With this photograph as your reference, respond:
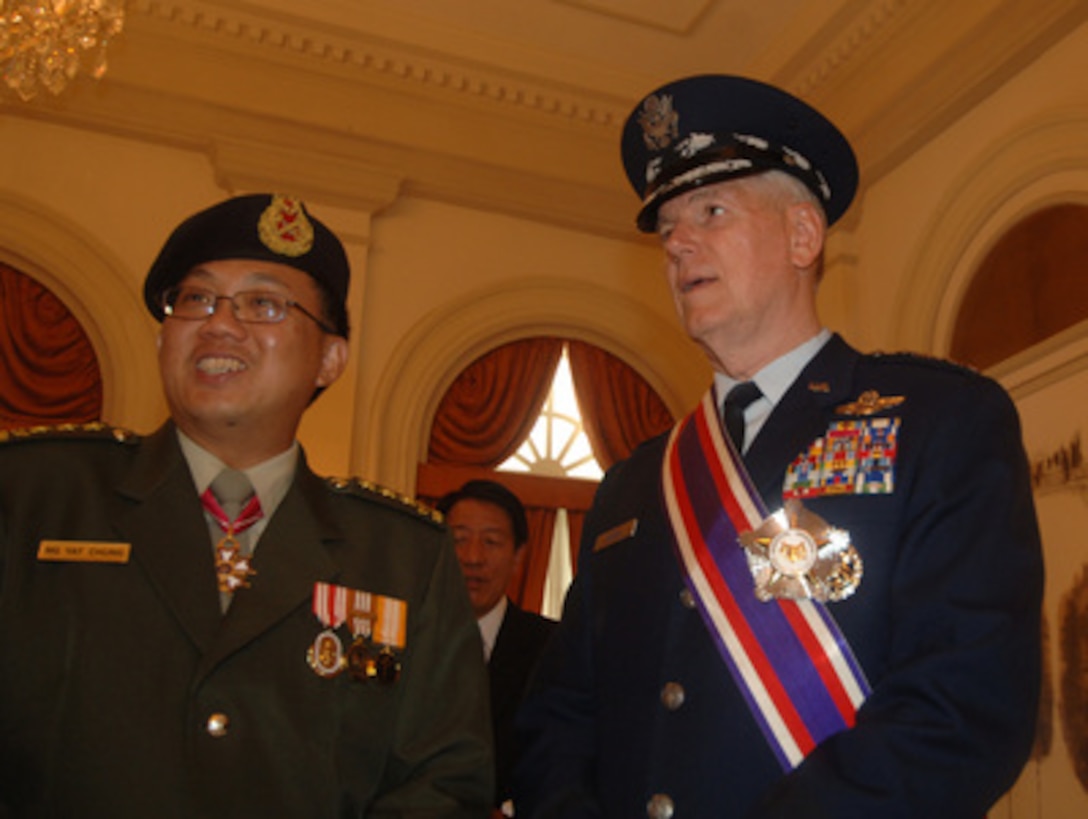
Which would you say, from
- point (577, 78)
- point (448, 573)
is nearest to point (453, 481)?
point (577, 78)

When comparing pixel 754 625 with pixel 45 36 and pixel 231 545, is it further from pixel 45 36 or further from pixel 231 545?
pixel 45 36

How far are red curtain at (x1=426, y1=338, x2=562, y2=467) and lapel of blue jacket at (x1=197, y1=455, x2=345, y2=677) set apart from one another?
4.46m

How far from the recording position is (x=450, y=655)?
1.83 meters

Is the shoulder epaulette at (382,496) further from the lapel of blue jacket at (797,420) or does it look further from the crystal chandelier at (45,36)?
the crystal chandelier at (45,36)

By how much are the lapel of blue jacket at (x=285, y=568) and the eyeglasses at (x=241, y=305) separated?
0.88 feet

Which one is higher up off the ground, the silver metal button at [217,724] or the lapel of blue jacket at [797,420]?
the lapel of blue jacket at [797,420]

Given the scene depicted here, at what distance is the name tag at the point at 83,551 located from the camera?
5.27 feet

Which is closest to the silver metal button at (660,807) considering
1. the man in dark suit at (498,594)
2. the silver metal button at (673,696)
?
the silver metal button at (673,696)

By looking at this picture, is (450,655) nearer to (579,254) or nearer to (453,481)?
(453,481)

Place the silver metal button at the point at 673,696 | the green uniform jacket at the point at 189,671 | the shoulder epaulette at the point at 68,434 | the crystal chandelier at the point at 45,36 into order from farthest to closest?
the crystal chandelier at the point at 45,36, the shoulder epaulette at the point at 68,434, the silver metal button at the point at 673,696, the green uniform jacket at the point at 189,671

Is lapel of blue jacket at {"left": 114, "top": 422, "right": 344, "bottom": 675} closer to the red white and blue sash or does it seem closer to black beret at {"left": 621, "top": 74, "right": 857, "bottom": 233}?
the red white and blue sash

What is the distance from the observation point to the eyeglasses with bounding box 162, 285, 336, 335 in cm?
191

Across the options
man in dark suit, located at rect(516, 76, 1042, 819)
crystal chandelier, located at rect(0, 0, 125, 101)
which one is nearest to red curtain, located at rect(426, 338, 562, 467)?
crystal chandelier, located at rect(0, 0, 125, 101)

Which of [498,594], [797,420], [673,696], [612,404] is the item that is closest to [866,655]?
[673,696]
